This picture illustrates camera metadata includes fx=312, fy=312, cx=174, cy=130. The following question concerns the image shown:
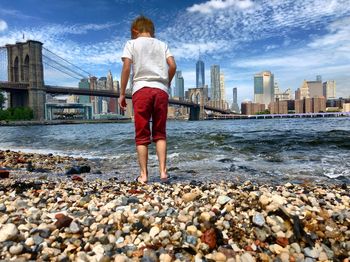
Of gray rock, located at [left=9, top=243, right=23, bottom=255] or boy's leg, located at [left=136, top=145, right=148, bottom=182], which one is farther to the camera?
boy's leg, located at [left=136, top=145, right=148, bottom=182]

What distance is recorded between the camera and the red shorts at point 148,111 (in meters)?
3.10

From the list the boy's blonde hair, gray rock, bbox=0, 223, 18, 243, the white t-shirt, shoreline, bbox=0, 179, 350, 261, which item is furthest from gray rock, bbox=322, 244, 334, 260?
the boy's blonde hair

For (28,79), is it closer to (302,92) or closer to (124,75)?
(124,75)

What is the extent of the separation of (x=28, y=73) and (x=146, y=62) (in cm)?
6019

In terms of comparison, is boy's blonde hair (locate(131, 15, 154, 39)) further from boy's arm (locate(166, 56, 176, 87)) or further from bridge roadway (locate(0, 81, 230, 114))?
bridge roadway (locate(0, 81, 230, 114))

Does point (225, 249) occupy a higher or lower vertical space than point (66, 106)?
lower

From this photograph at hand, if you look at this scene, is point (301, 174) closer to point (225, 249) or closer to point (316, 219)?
point (316, 219)

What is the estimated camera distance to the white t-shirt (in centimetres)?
312

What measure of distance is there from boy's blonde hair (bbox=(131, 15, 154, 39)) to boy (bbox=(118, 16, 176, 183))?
10 mm

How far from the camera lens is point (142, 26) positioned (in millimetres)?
3275

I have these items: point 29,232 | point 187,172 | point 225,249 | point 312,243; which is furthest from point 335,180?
point 29,232

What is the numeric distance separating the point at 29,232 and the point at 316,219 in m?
1.61

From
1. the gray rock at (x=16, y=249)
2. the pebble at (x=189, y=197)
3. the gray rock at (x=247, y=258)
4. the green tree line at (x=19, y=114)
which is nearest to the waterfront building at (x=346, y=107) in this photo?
the green tree line at (x=19, y=114)

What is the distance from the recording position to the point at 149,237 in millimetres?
1610
